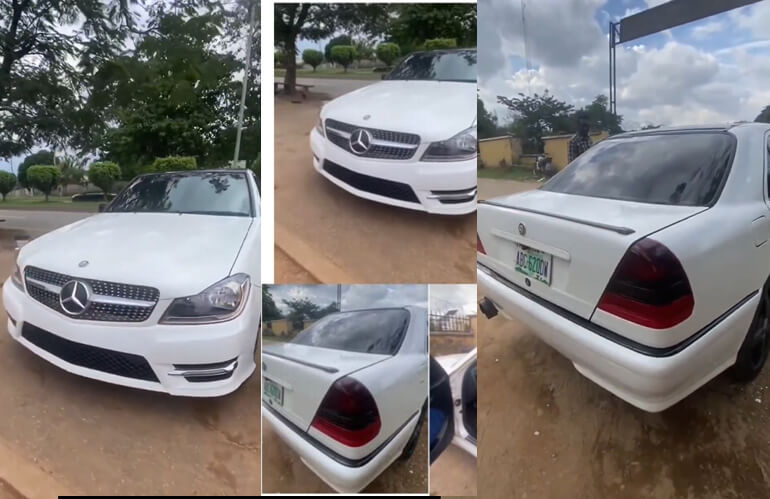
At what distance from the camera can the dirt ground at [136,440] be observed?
271 cm

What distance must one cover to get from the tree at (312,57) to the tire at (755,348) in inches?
98.6

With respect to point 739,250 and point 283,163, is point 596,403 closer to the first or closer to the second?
point 739,250

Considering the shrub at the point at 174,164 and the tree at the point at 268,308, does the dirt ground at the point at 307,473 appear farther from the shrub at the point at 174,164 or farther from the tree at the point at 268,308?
the shrub at the point at 174,164

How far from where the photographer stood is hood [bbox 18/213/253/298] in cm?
255

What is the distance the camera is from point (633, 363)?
2.06 m

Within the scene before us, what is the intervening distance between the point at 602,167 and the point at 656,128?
0.31 m

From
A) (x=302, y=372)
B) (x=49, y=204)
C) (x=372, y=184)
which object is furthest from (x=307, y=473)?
(x=49, y=204)

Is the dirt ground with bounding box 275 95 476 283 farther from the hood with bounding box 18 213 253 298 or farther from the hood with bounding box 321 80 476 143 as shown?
the hood with bounding box 18 213 253 298

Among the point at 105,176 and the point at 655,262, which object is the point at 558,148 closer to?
the point at 655,262

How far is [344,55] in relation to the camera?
2.72 meters

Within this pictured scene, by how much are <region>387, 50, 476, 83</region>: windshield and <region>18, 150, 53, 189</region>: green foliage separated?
209 cm

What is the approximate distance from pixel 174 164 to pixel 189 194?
20cm

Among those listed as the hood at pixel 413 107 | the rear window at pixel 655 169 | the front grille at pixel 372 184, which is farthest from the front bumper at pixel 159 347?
the rear window at pixel 655 169

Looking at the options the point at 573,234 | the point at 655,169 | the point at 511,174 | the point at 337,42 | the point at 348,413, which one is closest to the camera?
the point at 573,234
